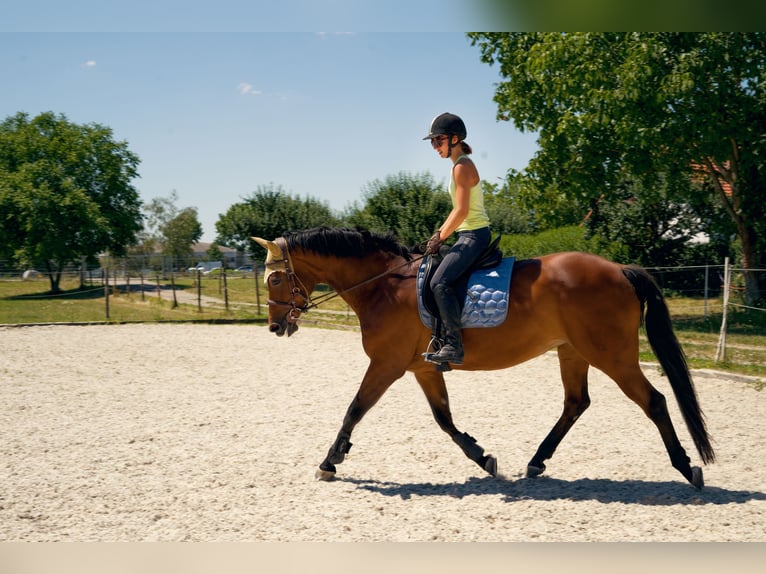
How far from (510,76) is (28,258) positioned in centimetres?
2497

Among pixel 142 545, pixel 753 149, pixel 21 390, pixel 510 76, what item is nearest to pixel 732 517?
pixel 142 545

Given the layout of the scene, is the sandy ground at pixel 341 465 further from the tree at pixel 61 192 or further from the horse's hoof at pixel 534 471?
the tree at pixel 61 192

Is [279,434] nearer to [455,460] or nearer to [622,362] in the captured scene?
[455,460]

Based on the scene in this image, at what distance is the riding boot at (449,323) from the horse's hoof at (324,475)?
130cm

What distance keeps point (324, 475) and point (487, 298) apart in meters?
2.02

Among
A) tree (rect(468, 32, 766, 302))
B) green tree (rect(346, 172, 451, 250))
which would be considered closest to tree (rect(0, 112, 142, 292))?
green tree (rect(346, 172, 451, 250))

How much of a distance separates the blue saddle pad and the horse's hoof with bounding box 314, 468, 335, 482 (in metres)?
1.52

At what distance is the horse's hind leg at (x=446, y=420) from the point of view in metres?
5.54

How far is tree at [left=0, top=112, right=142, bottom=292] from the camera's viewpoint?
32.3 meters

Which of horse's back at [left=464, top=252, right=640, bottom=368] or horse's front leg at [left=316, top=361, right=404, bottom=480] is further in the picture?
horse's front leg at [left=316, top=361, right=404, bottom=480]

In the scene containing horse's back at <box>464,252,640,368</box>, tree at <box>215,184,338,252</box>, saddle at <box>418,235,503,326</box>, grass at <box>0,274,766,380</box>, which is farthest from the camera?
tree at <box>215,184,338,252</box>

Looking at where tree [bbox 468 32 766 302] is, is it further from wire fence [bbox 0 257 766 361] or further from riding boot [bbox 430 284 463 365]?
riding boot [bbox 430 284 463 365]

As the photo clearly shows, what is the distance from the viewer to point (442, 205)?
91.2 feet

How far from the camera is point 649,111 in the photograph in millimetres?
16625
